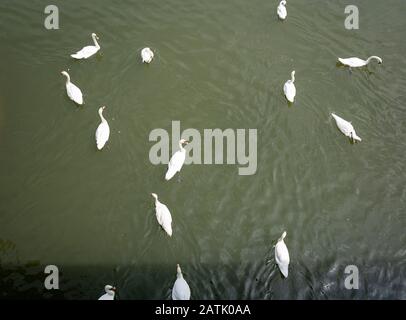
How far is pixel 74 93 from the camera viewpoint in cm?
837

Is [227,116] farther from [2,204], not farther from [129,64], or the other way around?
[2,204]

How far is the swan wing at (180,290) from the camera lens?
664cm

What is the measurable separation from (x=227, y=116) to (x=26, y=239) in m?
3.94

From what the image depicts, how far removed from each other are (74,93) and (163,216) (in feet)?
9.41

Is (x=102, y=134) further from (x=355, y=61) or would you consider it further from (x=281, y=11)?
(x=355, y=61)

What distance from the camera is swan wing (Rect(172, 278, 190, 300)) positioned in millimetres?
6637

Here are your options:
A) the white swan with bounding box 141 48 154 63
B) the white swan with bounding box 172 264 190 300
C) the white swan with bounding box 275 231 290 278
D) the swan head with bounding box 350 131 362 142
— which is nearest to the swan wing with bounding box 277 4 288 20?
the white swan with bounding box 141 48 154 63

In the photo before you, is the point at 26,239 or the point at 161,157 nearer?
the point at 26,239

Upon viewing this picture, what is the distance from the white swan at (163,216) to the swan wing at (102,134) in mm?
1425

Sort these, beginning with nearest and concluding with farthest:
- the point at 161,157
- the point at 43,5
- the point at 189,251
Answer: the point at 189,251, the point at 161,157, the point at 43,5

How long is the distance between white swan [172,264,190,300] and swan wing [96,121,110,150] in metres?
2.58

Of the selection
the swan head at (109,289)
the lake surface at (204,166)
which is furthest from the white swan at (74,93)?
the swan head at (109,289)

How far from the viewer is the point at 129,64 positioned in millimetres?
8984
